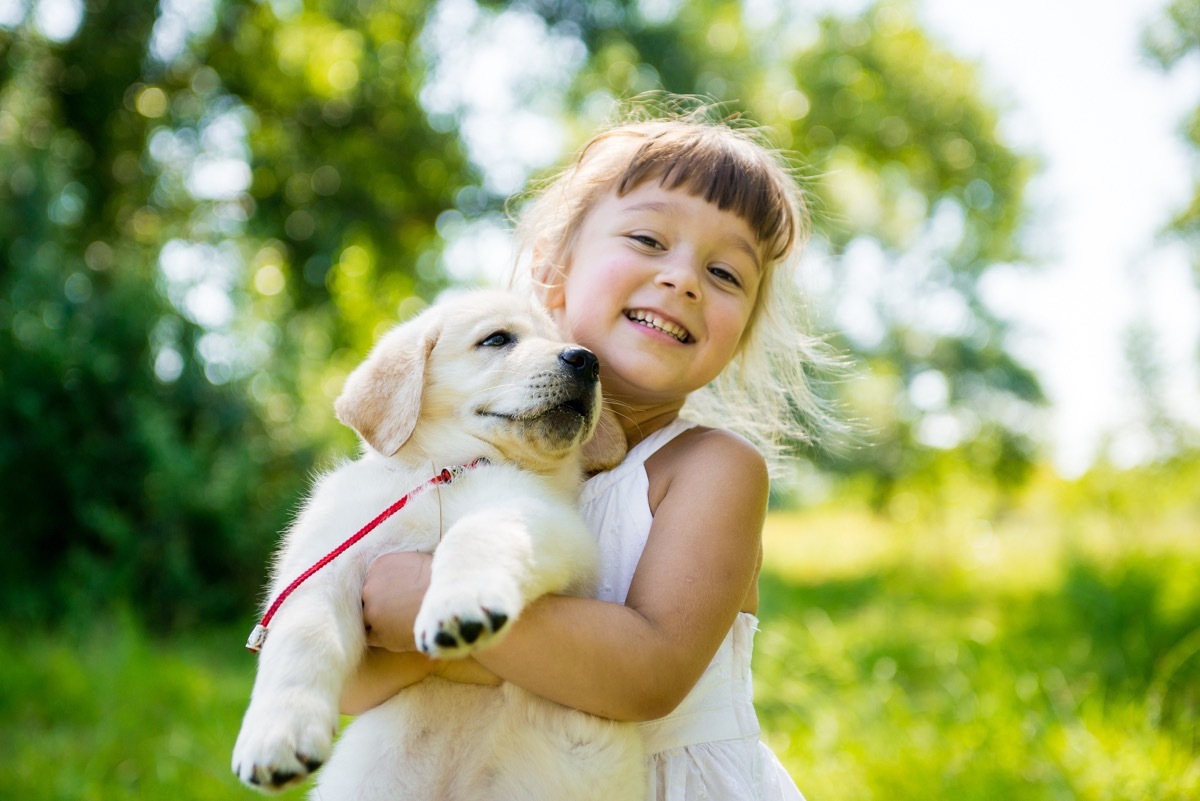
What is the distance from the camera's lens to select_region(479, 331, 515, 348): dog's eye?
2330 millimetres

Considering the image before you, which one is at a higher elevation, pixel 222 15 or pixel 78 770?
pixel 222 15

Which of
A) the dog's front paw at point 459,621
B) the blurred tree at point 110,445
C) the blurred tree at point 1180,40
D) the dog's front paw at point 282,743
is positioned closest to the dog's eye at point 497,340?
the dog's front paw at point 459,621

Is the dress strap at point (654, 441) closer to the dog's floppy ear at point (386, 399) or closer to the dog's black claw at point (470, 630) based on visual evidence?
the dog's floppy ear at point (386, 399)

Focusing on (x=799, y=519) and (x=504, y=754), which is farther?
(x=799, y=519)

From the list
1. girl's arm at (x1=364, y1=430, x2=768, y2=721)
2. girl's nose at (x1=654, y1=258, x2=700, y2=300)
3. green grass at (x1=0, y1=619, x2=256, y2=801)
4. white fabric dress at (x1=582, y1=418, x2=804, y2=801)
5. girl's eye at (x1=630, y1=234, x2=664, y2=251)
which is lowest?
green grass at (x1=0, y1=619, x2=256, y2=801)

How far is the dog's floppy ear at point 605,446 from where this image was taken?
2322 mm

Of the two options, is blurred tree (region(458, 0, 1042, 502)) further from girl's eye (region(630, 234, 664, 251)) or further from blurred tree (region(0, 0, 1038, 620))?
girl's eye (region(630, 234, 664, 251))

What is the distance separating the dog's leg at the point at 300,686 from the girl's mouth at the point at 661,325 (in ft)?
2.95

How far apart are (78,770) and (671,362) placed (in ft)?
11.9

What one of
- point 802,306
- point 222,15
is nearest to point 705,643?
point 802,306

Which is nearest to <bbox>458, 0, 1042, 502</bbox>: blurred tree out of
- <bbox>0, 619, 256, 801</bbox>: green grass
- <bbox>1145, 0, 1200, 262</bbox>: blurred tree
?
<bbox>1145, 0, 1200, 262</bbox>: blurred tree

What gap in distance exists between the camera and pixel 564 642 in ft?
5.60

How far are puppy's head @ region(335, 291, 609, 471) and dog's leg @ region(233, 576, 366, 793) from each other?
0.45 metres

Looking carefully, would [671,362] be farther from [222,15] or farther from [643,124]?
[222,15]
